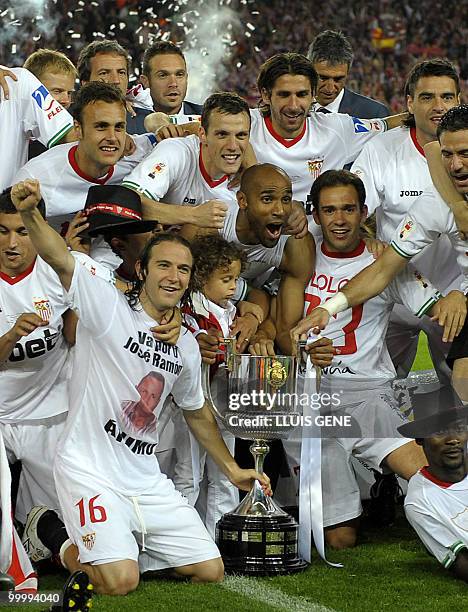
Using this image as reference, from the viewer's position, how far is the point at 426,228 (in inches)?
186

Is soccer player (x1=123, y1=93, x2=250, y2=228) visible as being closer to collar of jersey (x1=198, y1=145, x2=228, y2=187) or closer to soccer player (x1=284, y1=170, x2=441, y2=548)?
collar of jersey (x1=198, y1=145, x2=228, y2=187)

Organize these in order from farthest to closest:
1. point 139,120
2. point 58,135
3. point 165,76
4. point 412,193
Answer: point 139,120
point 165,76
point 412,193
point 58,135

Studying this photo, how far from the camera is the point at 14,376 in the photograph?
14.9 ft

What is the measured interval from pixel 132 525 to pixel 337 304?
4.13 ft

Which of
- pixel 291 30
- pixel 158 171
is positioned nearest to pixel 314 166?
pixel 158 171

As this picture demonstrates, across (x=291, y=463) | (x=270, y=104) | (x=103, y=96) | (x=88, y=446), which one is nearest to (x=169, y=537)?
(x=88, y=446)

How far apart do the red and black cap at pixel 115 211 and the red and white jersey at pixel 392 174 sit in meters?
1.28

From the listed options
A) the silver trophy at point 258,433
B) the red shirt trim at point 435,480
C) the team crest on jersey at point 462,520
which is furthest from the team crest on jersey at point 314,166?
the team crest on jersey at point 462,520

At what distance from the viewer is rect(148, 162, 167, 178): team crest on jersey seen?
495 centimetres

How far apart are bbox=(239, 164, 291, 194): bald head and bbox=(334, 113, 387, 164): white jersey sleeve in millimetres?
985

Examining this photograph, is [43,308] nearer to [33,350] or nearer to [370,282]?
[33,350]

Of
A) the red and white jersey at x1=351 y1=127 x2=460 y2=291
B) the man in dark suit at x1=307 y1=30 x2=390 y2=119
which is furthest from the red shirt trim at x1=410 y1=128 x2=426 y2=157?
the man in dark suit at x1=307 y1=30 x2=390 y2=119

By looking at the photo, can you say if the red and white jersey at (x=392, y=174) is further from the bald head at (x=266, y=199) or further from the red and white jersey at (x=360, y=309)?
the bald head at (x=266, y=199)

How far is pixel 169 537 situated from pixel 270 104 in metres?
2.32
